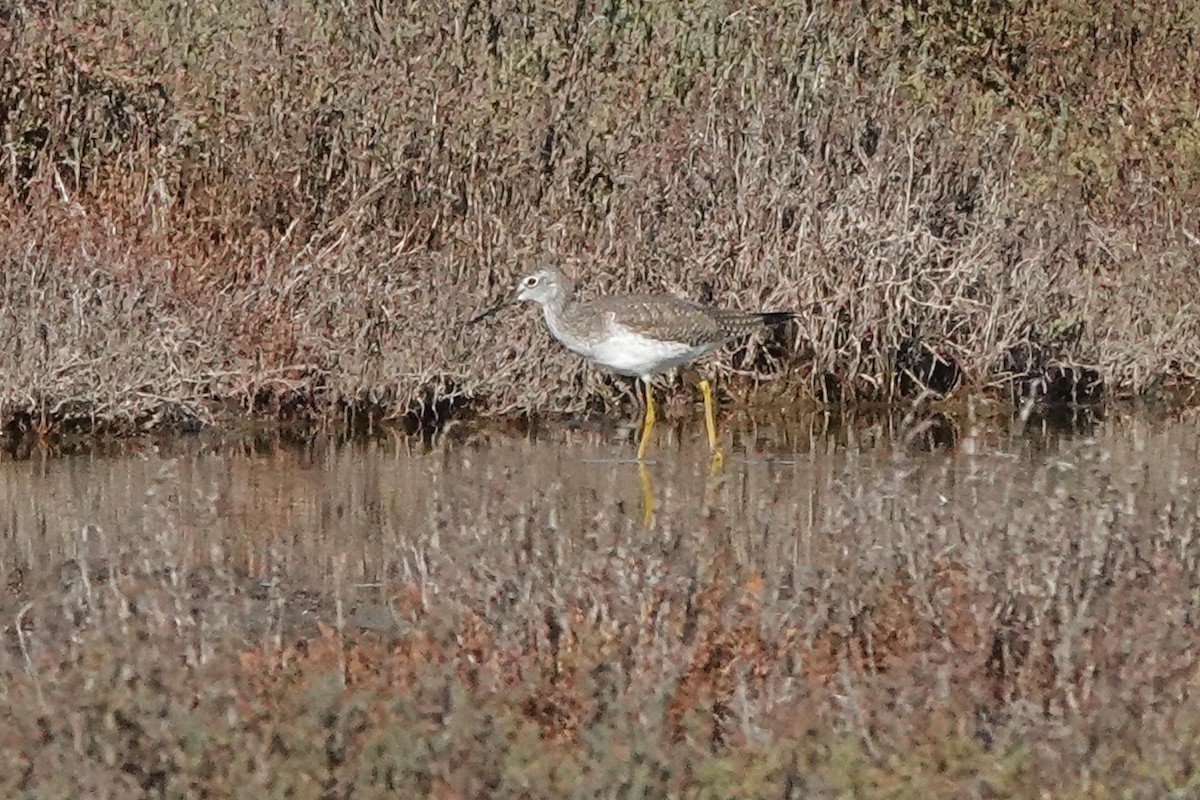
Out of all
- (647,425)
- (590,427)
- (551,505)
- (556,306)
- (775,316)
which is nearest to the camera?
(551,505)

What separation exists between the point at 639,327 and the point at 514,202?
6.46 feet

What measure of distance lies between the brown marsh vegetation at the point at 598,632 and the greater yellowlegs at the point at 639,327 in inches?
30.5

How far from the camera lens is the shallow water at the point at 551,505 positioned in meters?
7.60

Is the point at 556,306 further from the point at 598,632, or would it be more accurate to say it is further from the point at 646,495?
the point at 598,632

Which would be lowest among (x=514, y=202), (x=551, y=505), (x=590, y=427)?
(x=590, y=427)

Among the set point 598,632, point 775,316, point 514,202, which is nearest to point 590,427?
point 775,316

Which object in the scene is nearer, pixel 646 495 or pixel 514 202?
pixel 646 495

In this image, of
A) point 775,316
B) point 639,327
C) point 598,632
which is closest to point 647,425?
point 639,327

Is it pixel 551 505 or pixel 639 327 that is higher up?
pixel 639 327

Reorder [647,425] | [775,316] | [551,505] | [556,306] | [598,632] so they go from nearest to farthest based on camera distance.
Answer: [598,632] → [551,505] → [647,425] → [556,306] → [775,316]

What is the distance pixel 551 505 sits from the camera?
8.85 metres

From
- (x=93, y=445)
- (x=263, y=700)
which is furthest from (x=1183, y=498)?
(x=93, y=445)

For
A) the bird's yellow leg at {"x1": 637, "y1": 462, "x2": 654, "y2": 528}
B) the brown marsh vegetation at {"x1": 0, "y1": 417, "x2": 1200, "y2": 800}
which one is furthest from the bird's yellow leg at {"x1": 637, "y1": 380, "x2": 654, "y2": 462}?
the brown marsh vegetation at {"x1": 0, "y1": 417, "x2": 1200, "y2": 800}

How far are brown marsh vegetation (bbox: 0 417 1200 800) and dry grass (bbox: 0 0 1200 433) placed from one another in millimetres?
1360
